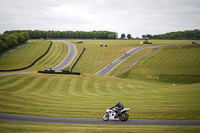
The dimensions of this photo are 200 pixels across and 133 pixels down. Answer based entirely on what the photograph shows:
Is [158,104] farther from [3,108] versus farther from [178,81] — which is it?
[178,81]

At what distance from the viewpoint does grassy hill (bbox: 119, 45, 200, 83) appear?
54.2 m

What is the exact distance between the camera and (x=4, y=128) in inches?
601

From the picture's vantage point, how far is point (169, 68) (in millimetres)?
59906

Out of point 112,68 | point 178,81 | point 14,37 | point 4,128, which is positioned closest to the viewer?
point 4,128

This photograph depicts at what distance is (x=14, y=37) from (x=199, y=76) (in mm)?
105503

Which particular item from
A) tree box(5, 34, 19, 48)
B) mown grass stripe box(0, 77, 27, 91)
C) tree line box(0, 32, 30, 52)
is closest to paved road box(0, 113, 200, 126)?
mown grass stripe box(0, 77, 27, 91)

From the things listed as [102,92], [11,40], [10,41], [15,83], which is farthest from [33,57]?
[102,92]

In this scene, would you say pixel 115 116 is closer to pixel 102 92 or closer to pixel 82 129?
pixel 82 129

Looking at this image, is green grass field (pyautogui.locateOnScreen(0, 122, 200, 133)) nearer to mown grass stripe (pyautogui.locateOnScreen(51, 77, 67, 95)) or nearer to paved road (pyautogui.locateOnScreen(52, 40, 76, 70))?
mown grass stripe (pyautogui.locateOnScreen(51, 77, 67, 95))

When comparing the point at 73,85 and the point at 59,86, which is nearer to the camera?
the point at 59,86

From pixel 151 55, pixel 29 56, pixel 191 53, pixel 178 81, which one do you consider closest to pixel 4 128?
pixel 178 81

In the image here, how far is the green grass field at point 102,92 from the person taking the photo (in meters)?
18.5

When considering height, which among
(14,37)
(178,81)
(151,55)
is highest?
(14,37)

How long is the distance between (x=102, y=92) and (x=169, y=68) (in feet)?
112
